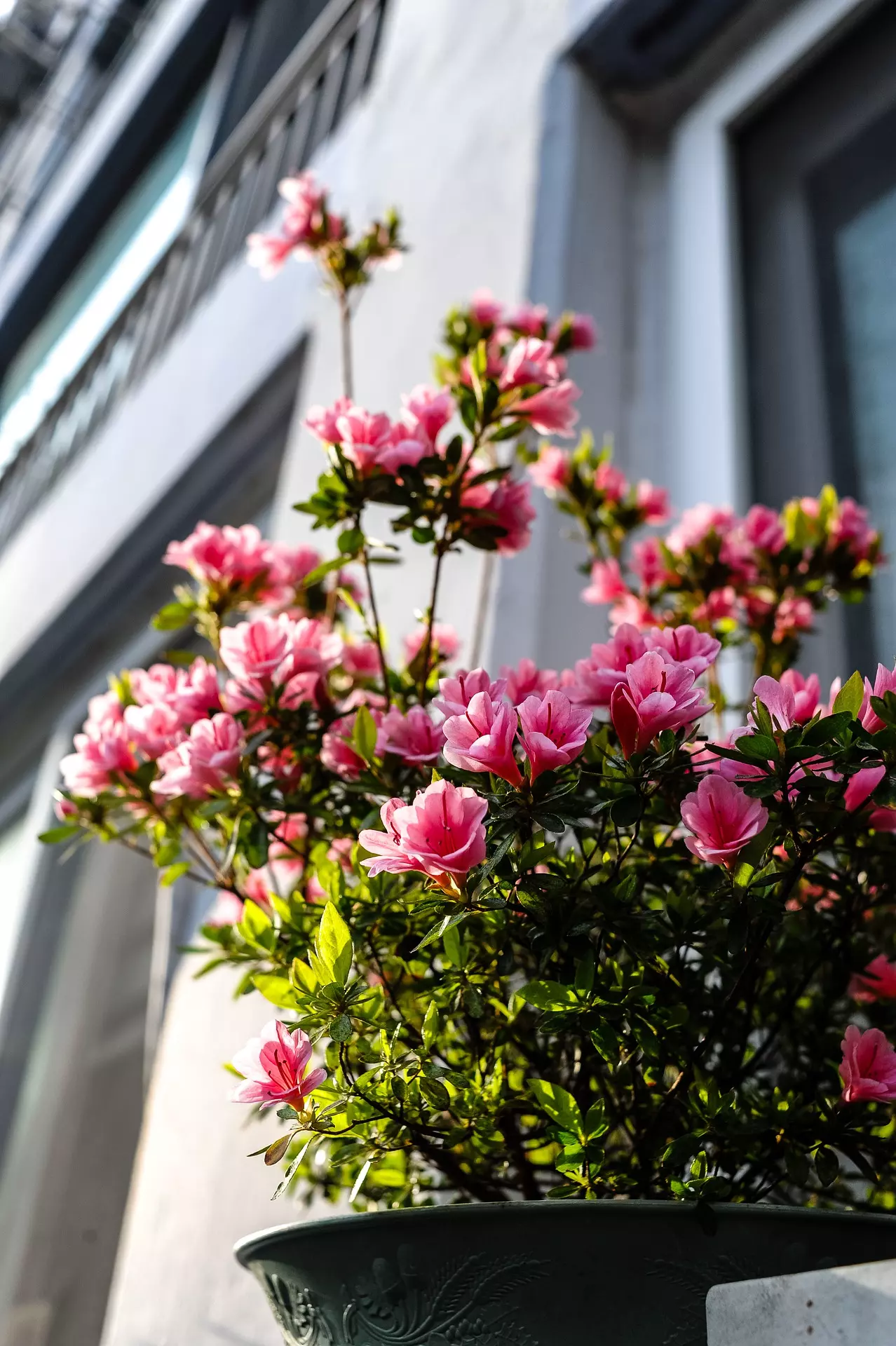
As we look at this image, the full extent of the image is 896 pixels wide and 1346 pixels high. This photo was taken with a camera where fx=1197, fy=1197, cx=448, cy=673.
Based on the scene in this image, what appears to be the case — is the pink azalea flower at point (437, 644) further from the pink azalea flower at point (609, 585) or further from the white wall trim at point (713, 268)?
the white wall trim at point (713, 268)

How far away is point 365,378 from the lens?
1940 mm

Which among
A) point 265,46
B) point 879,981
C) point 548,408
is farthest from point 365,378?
point 265,46

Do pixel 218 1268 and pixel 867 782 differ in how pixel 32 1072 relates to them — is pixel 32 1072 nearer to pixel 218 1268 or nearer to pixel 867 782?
pixel 218 1268

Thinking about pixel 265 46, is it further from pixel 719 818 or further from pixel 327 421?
pixel 719 818

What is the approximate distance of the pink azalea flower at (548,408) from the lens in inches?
37.1

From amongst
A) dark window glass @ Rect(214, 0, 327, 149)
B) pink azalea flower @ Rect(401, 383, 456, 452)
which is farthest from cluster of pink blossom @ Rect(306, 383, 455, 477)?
dark window glass @ Rect(214, 0, 327, 149)

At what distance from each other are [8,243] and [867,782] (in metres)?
6.39

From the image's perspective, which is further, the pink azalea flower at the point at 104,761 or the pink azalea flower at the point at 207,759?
the pink azalea flower at the point at 104,761

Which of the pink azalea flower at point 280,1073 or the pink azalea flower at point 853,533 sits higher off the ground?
the pink azalea flower at point 853,533

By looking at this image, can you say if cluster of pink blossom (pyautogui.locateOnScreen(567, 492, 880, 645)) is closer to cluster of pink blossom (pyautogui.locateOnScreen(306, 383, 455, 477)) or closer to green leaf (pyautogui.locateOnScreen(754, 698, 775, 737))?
cluster of pink blossom (pyautogui.locateOnScreen(306, 383, 455, 477))

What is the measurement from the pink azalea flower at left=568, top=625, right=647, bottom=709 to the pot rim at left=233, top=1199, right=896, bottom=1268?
0.27m

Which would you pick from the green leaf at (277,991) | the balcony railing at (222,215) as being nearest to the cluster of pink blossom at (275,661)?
the green leaf at (277,991)

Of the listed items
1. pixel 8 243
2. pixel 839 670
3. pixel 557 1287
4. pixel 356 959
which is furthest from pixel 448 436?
pixel 8 243

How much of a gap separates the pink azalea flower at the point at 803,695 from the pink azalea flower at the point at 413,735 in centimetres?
21
